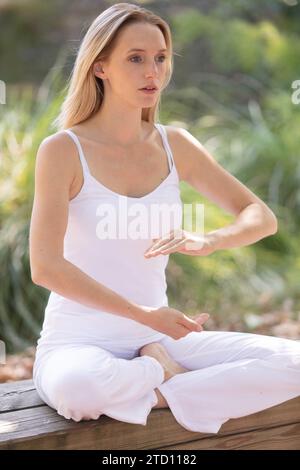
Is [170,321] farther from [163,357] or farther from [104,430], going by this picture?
[104,430]

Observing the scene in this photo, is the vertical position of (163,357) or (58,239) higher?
(58,239)

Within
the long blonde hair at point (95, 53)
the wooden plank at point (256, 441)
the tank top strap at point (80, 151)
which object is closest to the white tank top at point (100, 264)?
the tank top strap at point (80, 151)

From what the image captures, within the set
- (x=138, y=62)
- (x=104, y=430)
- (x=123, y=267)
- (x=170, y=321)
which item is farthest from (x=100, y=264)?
(x=138, y=62)

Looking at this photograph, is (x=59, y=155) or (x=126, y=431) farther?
(x=59, y=155)

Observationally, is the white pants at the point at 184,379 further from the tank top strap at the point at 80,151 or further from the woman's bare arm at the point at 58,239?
the tank top strap at the point at 80,151

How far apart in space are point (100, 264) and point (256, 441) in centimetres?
62

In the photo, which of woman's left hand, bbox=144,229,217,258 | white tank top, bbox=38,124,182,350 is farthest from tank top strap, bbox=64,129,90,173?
woman's left hand, bbox=144,229,217,258

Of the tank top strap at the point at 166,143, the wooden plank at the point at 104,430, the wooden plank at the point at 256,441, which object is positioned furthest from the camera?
the tank top strap at the point at 166,143

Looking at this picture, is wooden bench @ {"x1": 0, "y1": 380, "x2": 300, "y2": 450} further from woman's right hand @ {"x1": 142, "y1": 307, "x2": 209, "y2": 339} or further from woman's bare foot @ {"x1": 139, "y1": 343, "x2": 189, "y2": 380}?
woman's right hand @ {"x1": 142, "y1": 307, "x2": 209, "y2": 339}

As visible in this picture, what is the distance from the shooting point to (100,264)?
7.57 feet

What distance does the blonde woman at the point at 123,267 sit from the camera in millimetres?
2141

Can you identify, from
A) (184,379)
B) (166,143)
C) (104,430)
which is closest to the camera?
(104,430)

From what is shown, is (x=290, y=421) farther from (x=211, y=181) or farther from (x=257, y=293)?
(x=257, y=293)

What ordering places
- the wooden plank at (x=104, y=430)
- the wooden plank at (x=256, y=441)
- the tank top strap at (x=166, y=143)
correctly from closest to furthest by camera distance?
1. the wooden plank at (x=104, y=430)
2. the wooden plank at (x=256, y=441)
3. the tank top strap at (x=166, y=143)
